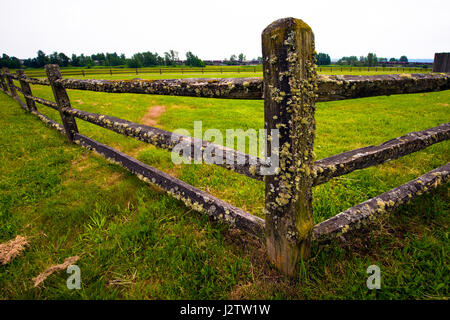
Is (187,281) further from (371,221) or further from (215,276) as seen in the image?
(371,221)

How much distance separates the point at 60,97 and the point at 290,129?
478 centimetres

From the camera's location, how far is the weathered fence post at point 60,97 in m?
4.13

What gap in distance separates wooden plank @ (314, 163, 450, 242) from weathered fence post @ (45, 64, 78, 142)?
16.0 feet

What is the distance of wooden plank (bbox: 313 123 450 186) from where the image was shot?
165 cm

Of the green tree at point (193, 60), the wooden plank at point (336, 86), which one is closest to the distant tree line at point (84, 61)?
the green tree at point (193, 60)

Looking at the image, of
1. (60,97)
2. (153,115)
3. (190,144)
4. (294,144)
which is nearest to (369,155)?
(294,144)

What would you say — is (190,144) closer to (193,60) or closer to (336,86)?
(336,86)

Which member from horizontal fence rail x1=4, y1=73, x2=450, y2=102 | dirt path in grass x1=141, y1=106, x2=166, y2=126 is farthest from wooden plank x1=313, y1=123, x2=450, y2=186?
dirt path in grass x1=141, y1=106, x2=166, y2=126

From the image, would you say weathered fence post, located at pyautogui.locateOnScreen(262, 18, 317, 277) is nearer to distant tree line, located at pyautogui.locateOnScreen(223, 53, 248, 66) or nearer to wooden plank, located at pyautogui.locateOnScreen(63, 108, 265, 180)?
wooden plank, located at pyautogui.locateOnScreen(63, 108, 265, 180)

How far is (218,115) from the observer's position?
25.0 ft

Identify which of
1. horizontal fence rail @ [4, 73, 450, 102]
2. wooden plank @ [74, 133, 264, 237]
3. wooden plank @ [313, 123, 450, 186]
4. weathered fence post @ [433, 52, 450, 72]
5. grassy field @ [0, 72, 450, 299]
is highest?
weathered fence post @ [433, 52, 450, 72]

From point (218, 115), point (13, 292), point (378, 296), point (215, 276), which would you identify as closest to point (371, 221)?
point (378, 296)

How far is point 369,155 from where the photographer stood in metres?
1.89

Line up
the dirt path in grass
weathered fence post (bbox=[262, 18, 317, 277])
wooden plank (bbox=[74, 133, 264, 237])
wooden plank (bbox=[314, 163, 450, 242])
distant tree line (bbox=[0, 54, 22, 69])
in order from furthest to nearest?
1. distant tree line (bbox=[0, 54, 22, 69])
2. the dirt path in grass
3. wooden plank (bbox=[74, 133, 264, 237])
4. wooden plank (bbox=[314, 163, 450, 242])
5. weathered fence post (bbox=[262, 18, 317, 277])
